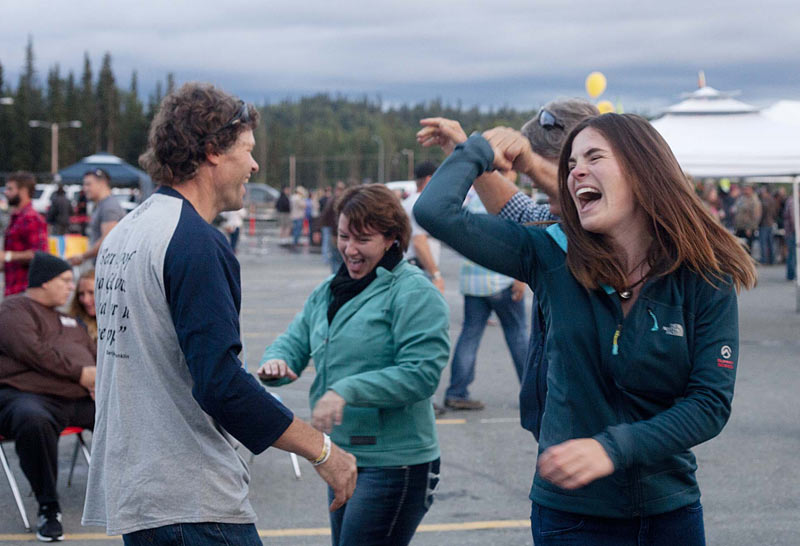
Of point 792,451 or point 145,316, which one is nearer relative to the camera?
point 145,316

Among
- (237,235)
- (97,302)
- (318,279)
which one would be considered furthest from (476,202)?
(237,235)

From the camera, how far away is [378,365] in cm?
328

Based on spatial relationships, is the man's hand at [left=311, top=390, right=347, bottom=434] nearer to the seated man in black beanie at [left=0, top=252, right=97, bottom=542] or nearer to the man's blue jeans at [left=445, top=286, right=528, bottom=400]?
the seated man in black beanie at [left=0, top=252, right=97, bottom=542]

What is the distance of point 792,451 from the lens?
6637 millimetres

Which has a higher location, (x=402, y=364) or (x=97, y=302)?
(x=97, y=302)

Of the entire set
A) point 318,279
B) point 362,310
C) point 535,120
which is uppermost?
point 535,120

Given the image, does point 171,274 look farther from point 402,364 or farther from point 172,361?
point 402,364

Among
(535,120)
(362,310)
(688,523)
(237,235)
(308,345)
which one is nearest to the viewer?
(688,523)

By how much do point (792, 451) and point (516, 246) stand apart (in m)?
5.12

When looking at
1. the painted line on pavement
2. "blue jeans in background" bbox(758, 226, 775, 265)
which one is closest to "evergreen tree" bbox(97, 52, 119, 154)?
"blue jeans in background" bbox(758, 226, 775, 265)

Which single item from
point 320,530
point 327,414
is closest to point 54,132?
point 320,530

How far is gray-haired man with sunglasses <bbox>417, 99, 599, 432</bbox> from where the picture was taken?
8.57 feet

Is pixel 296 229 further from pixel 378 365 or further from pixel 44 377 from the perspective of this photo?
pixel 378 365

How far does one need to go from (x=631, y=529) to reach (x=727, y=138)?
468 inches
